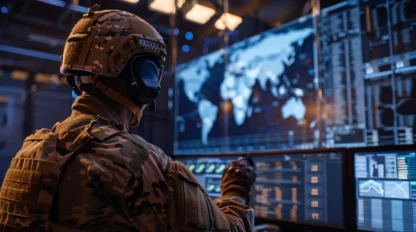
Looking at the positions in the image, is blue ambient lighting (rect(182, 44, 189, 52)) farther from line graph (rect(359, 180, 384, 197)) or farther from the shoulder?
the shoulder

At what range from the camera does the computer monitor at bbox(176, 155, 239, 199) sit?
1.57 m

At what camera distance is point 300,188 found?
52.1 inches

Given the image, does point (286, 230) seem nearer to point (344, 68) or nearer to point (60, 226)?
point (344, 68)

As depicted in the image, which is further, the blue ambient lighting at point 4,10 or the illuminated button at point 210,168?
the blue ambient lighting at point 4,10

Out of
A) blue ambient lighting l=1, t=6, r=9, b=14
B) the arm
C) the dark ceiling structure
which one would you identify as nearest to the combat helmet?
the arm

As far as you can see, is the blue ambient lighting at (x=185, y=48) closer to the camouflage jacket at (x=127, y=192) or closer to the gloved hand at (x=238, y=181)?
the gloved hand at (x=238, y=181)

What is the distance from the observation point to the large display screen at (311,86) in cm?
136

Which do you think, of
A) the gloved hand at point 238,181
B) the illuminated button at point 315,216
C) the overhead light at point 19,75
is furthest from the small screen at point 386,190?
the overhead light at point 19,75

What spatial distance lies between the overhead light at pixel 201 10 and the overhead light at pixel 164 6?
0.07 meters

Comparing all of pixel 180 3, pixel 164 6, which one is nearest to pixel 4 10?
pixel 164 6

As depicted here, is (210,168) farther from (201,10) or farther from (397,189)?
(201,10)

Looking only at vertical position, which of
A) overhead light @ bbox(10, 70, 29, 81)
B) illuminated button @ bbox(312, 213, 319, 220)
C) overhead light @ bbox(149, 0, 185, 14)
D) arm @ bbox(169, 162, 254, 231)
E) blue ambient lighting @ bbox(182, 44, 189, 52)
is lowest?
illuminated button @ bbox(312, 213, 319, 220)

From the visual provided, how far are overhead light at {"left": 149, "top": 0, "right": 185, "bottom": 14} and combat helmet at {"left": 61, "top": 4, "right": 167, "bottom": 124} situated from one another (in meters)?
1.40

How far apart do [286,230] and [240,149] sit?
70 cm
